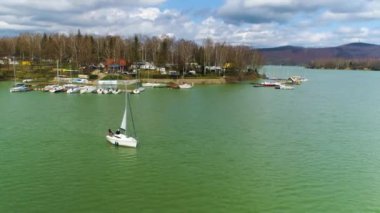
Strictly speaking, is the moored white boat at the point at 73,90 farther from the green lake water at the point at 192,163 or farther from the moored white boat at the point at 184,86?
the green lake water at the point at 192,163

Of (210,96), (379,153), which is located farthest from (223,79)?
(379,153)

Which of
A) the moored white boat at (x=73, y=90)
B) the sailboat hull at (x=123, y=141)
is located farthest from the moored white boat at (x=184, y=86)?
the sailboat hull at (x=123, y=141)

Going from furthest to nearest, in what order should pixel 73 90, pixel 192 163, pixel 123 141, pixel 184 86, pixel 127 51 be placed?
pixel 127 51 < pixel 184 86 < pixel 73 90 < pixel 123 141 < pixel 192 163

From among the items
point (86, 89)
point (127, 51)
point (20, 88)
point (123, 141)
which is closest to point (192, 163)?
point (123, 141)

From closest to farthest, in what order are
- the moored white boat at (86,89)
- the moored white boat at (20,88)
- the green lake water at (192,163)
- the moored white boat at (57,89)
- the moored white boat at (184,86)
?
the green lake water at (192,163) < the moored white boat at (20,88) < the moored white boat at (86,89) < the moored white boat at (57,89) < the moored white boat at (184,86)

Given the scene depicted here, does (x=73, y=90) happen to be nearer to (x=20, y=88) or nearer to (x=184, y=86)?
(x=20, y=88)
